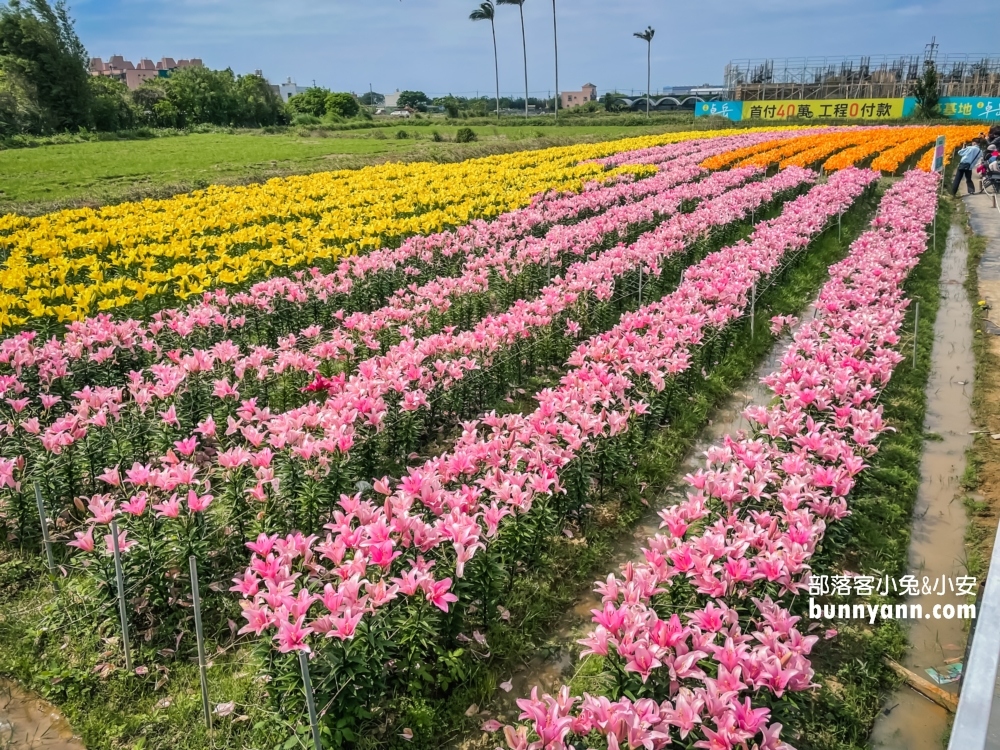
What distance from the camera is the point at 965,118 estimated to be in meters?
42.8

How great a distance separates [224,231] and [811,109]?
158ft

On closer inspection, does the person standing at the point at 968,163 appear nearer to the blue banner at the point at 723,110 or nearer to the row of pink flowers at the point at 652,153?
the row of pink flowers at the point at 652,153

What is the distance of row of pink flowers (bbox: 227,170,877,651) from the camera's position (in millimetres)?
3004

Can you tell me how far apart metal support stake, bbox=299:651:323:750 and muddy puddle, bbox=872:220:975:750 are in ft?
8.68

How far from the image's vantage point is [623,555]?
4.54 m

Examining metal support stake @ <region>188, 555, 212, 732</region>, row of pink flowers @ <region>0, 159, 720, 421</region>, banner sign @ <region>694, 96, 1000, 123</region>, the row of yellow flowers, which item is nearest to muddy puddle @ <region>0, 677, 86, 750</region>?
metal support stake @ <region>188, 555, 212, 732</region>

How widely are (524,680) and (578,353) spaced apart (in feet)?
10.7

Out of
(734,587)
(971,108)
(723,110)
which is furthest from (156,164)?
(971,108)

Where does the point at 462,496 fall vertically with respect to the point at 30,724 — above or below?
above

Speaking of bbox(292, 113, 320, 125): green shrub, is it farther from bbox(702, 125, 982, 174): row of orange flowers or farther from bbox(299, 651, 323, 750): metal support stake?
bbox(299, 651, 323, 750): metal support stake

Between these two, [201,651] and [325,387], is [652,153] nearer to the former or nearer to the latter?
[325,387]

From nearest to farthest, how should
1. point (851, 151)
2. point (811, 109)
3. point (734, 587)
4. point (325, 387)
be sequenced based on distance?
point (734, 587)
point (325, 387)
point (851, 151)
point (811, 109)

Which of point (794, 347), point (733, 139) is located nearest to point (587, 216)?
point (794, 347)

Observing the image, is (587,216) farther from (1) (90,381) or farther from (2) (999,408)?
(1) (90,381)
